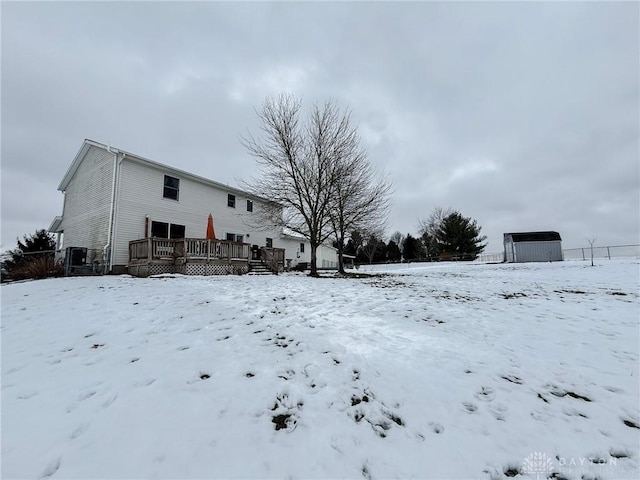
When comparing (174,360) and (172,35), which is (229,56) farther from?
(174,360)

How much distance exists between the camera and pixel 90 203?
14.9 meters

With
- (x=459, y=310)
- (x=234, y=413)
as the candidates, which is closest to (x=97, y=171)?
(x=234, y=413)

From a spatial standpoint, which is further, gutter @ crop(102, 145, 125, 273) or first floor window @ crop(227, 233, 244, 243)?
first floor window @ crop(227, 233, 244, 243)

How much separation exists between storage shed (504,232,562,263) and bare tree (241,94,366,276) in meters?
25.5

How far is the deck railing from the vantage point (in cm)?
1202

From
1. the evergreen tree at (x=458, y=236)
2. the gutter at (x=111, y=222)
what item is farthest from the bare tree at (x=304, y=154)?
the evergreen tree at (x=458, y=236)

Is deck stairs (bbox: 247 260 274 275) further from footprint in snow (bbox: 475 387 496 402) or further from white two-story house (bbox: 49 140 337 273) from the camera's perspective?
footprint in snow (bbox: 475 387 496 402)

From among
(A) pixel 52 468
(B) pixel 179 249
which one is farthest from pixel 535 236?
(A) pixel 52 468

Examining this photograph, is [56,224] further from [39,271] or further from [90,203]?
[39,271]

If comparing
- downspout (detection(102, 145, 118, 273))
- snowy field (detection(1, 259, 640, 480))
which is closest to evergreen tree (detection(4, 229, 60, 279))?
downspout (detection(102, 145, 118, 273))

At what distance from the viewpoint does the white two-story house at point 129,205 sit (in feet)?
43.3

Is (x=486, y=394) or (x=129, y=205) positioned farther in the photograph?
(x=129, y=205)

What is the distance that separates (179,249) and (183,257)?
21.5 inches

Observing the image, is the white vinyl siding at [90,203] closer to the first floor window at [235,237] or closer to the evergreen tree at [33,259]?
the evergreen tree at [33,259]
